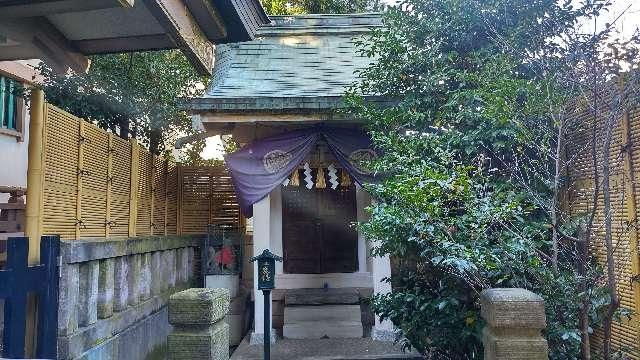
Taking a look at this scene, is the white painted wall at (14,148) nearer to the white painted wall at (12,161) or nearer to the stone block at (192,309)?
the white painted wall at (12,161)

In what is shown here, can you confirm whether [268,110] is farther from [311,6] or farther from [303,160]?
[311,6]

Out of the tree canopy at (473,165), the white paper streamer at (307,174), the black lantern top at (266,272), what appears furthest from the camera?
the white paper streamer at (307,174)

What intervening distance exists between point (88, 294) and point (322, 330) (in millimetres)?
4184

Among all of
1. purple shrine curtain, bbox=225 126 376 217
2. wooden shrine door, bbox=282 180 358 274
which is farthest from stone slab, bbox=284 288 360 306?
purple shrine curtain, bbox=225 126 376 217

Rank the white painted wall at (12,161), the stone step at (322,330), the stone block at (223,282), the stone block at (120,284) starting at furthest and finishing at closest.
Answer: the white painted wall at (12,161)
the stone block at (223,282)
the stone step at (322,330)
the stone block at (120,284)

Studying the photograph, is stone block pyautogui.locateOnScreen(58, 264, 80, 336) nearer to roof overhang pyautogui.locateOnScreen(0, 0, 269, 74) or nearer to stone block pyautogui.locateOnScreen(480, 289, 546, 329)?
roof overhang pyautogui.locateOnScreen(0, 0, 269, 74)

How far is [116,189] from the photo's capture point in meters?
6.70

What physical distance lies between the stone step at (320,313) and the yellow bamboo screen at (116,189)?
269 centimetres

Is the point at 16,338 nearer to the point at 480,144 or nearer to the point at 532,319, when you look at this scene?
the point at 532,319

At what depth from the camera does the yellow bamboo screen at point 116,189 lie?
497 cm

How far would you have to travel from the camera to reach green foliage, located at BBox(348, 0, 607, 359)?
4156mm

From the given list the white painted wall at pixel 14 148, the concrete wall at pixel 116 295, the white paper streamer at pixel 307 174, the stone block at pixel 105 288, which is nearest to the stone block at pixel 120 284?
the concrete wall at pixel 116 295

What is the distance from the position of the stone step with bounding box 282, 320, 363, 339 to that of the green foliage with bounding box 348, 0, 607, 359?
9.08 ft

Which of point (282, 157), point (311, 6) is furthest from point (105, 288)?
point (311, 6)
